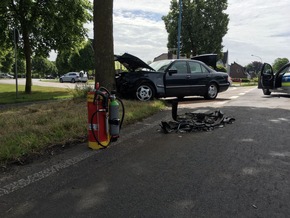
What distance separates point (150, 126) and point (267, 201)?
3.89 metres

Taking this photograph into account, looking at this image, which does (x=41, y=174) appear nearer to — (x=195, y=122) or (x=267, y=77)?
(x=195, y=122)

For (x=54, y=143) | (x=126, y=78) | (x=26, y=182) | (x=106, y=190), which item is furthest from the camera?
(x=126, y=78)

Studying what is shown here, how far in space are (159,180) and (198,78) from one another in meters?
→ 8.52

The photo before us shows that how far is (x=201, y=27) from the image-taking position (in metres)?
43.1

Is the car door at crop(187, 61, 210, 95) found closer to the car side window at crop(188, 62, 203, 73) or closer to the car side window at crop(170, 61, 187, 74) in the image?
the car side window at crop(188, 62, 203, 73)

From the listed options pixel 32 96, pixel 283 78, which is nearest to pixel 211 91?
pixel 283 78

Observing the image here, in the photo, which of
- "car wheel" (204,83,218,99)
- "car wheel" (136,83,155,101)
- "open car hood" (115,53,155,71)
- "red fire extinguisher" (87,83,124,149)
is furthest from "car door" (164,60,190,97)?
"red fire extinguisher" (87,83,124,149)

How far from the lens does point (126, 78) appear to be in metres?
10.2

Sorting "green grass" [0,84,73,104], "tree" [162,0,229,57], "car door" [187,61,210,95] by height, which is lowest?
"green grass" [0,84,73,104]

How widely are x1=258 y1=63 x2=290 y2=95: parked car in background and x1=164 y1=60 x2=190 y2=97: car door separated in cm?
482

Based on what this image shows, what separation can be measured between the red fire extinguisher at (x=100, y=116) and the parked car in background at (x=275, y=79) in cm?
1053

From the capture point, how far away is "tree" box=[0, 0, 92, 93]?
18422 mm

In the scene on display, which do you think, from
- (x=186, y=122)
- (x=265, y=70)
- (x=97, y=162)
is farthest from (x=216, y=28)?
(x=97, y=162)

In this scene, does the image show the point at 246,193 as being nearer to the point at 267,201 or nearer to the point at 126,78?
the point at 267,201
